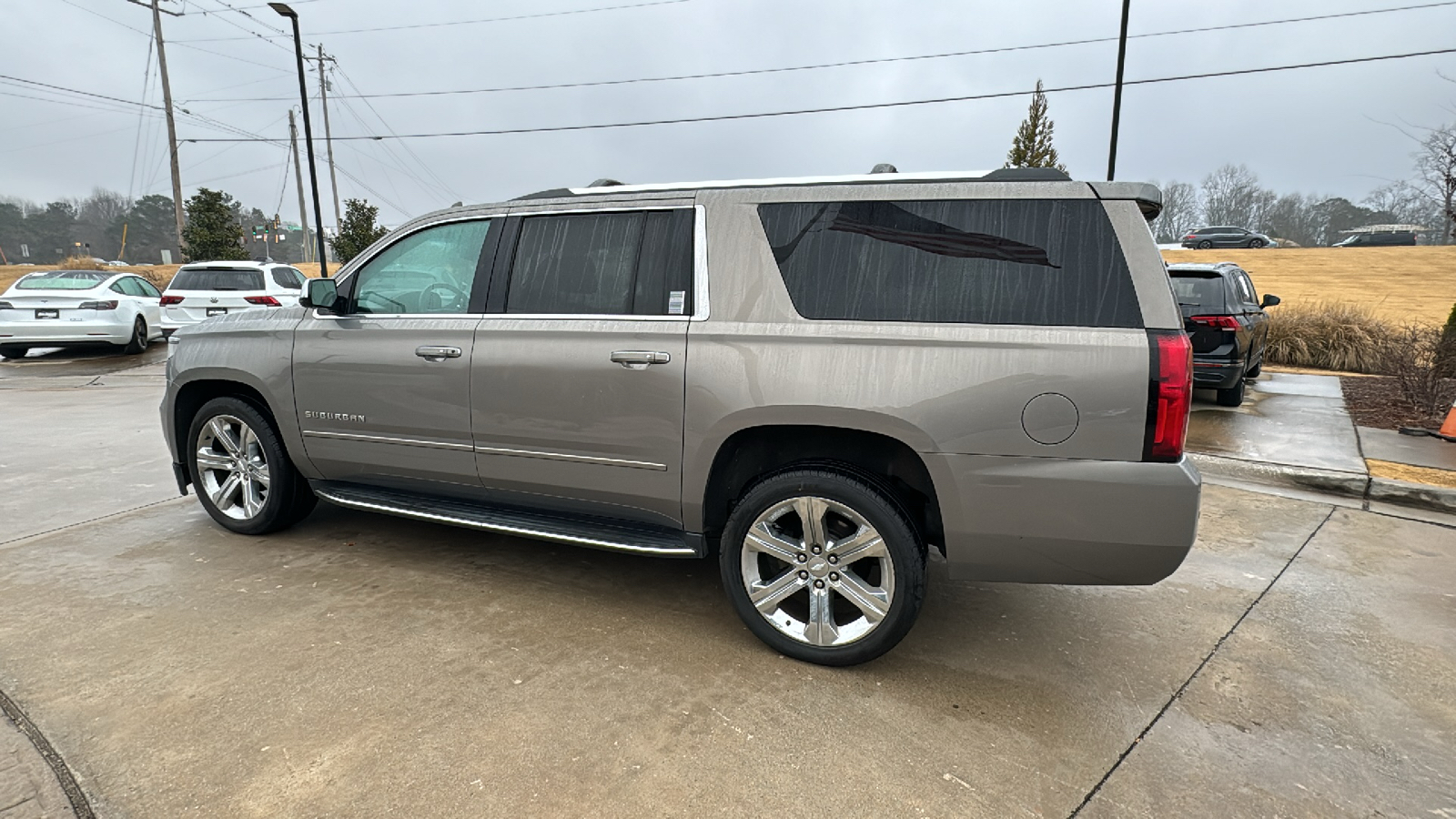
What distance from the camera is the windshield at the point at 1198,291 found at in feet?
27.5

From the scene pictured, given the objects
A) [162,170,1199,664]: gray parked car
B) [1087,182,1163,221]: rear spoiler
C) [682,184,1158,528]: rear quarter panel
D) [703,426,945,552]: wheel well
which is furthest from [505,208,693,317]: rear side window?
[1087,182,1163,221]: rear spoiler

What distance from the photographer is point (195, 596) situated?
3.58 m

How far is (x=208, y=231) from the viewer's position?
2723 cm

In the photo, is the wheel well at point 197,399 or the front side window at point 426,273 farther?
the wheel well at point 197,399

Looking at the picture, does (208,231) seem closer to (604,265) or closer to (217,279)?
(217,279)

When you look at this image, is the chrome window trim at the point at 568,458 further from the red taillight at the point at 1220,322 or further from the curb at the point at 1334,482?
the red taillight at the point at 1220,322

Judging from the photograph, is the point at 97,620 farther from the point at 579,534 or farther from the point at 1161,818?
the point at 1161,818

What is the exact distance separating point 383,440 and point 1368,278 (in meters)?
26.2

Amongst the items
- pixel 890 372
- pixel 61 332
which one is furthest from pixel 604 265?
pixel 61 332

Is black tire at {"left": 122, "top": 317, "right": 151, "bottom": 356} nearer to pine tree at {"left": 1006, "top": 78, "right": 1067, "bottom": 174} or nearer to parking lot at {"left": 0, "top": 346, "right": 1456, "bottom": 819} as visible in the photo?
parking lot at {"left": 0, "top": 346, "right": 1456, "bottom": 819}

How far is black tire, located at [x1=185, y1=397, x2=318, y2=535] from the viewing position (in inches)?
168

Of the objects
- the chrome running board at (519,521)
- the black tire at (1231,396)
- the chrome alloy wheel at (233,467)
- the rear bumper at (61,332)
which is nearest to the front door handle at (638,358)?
the chrome running board at (519,521)

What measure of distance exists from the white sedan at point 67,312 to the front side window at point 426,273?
40.5 ft

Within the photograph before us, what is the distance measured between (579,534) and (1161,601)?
110 inches
